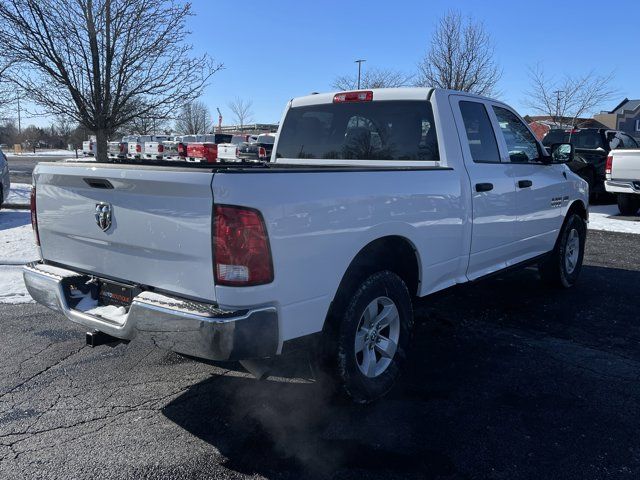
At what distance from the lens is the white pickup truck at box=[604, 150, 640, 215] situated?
37.7 feet

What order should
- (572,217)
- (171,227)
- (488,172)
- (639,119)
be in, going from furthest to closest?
(639,119)
(572,217)
(488,172)
(171,227)

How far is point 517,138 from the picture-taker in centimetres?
518

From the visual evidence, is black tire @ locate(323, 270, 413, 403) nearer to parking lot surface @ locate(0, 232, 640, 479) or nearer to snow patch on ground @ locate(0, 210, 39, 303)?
parking lot surface @ locate(0, 232, 640, 479)

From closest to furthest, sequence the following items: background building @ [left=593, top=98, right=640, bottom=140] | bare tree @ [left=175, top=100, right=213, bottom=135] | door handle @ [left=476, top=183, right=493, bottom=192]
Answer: door handle @ [left=476, top=183, right=493, bottom=192], bare tree @ [left=175, top=100, right=213, bottom=135], background building @ [left=593, top=98, right=640, bottom=140]

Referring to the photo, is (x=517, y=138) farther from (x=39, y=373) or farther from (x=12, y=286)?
(x=12, y=286)

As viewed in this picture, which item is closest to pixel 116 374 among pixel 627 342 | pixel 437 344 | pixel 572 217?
pixel 437 344

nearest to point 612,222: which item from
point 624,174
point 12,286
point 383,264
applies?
point 624,174

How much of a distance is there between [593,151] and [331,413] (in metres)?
13.0

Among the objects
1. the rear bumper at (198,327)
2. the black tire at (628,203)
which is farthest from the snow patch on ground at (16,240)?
the black tire at (628,203)

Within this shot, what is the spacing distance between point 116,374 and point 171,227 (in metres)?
1.63

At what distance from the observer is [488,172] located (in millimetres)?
4375

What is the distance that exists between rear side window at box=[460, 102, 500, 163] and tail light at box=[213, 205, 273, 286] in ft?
7.77

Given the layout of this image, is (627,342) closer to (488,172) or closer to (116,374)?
(488,172)

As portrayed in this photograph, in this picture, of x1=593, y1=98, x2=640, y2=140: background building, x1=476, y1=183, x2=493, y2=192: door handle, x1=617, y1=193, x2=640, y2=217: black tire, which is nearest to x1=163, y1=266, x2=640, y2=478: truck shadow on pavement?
x1=476, y1=183, x2=493, y2=192: door handle
